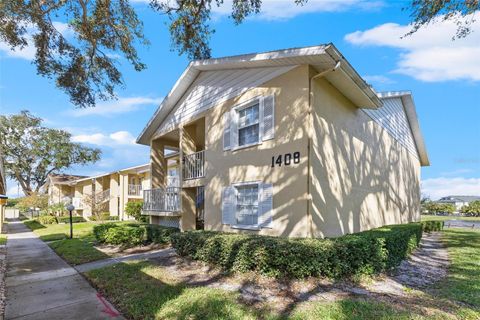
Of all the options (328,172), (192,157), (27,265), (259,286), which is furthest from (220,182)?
(27,265)

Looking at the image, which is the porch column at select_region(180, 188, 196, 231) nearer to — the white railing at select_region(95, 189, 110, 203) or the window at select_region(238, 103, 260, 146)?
the window at select_region(238, 103, 260, 146)

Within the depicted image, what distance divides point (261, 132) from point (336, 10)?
5.00m

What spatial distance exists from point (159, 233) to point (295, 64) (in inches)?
358

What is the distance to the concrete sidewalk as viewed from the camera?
5.58 m

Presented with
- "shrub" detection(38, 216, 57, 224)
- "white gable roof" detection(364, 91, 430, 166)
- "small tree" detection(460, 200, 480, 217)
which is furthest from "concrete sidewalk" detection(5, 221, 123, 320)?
"small tree" detection(460, 200, 480, 217)

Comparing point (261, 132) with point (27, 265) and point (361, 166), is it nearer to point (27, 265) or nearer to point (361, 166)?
point (361, 166)

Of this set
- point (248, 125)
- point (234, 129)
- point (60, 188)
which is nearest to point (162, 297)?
point (248, 125)

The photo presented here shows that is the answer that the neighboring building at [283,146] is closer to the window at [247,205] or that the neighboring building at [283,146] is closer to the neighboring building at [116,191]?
the window at [247,205]

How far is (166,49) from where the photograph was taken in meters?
12.0

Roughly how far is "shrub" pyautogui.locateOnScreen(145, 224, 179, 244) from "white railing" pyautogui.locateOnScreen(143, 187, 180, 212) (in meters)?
1.11

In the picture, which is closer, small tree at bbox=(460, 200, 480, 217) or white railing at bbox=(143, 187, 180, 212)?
white railing at bbox=(143, 187, 180, 212)

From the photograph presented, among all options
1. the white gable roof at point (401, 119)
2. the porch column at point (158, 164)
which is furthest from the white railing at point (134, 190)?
the white gable roof at point (401, 119)

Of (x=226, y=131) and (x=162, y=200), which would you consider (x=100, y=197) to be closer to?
(x=162, y=200)

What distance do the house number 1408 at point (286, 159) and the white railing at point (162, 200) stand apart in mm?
6446
